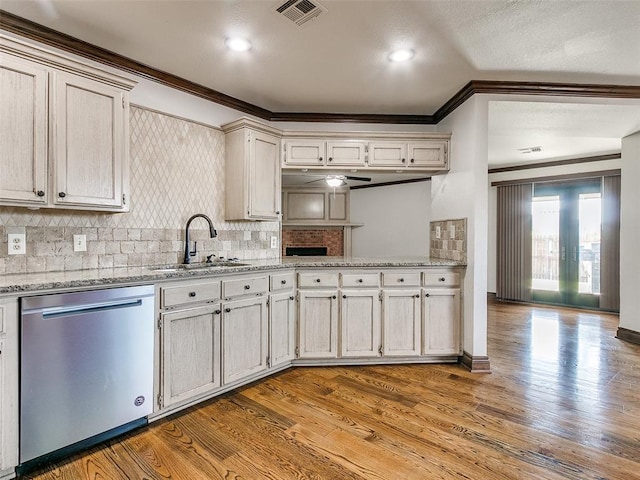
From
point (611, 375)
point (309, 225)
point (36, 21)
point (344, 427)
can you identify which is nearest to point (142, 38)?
point (36, 21)

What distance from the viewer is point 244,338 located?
2.69 metres

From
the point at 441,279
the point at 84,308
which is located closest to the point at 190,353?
the point at 84,308

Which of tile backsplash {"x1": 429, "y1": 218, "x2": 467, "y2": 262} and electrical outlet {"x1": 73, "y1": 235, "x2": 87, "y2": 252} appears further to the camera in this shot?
tile backsplash {"x1": 429, "y1": 218, "x2": 467, "y2": 262}

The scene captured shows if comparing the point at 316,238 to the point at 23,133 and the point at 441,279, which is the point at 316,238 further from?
the point at 23,133

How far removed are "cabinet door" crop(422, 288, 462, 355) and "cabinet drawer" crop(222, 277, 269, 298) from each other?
58.5 inches

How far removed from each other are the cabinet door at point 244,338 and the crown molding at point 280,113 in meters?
1.92

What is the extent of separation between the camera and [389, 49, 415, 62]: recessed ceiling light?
2.53 meters

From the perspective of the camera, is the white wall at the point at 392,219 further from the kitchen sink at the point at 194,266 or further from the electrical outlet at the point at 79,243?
the electrical outlet at the point at 79,243

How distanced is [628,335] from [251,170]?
465cm

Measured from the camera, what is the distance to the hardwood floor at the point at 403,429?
1.77m

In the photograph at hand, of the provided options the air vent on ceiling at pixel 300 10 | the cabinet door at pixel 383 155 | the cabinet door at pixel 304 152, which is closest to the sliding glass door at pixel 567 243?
the cabinet door at pixel 383 155

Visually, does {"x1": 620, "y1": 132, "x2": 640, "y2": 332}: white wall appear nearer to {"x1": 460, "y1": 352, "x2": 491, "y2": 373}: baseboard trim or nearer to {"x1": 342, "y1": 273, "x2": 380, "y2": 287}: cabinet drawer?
{"x1": 460, "y1": 352, "x2": 491, "y2": 373}: baseboard trim

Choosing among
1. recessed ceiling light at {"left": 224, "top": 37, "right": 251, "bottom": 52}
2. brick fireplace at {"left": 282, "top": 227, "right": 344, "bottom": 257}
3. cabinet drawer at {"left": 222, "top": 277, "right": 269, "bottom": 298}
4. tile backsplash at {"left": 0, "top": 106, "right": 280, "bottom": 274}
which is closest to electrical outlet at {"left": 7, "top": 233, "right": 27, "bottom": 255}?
tile backsplash at {"left": 0, "top": 106, "right": 280, "bottom": 274}

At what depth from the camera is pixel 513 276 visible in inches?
254
